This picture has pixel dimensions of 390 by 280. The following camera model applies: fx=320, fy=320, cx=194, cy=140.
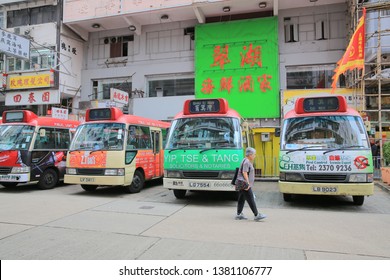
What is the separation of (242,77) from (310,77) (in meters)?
3.65

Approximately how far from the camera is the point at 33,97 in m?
19.6

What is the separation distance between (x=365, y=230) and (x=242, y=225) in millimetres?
2199

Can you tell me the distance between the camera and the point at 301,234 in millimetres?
5402

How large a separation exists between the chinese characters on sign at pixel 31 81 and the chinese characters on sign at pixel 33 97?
0.44 m

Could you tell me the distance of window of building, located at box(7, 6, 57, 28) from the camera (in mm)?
20078

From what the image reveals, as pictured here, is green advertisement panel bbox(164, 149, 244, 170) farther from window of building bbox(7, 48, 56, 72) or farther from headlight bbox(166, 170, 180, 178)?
window of building bbox(7, 48, 56, 72)

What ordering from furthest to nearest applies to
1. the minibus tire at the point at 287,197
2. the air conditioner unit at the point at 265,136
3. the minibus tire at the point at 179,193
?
the air conditioner unit at the point at 265,136 → the minibus tire at the point at 179,193 → the minibus tire at the point at 287,197

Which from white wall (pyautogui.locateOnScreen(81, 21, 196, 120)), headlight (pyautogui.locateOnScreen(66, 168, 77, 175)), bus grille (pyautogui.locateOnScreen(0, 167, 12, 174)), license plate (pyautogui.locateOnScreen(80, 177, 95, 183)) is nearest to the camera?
license plate (pyautogui.locateOnScreen(80, 177, 95, 183))

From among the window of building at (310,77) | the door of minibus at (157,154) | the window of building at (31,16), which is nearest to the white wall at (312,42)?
the window of building at (310,77)

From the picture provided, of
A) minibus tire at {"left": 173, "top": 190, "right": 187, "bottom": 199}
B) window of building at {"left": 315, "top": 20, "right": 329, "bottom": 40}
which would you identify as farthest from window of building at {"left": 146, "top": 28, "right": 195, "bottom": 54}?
minibus tire at {"left": 173, "top": 190, "right": 187, "bottom": 199}

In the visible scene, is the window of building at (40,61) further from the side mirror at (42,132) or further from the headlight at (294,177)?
the headlight at (294,177)

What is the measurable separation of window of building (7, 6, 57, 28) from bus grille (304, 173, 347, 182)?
18741 mm

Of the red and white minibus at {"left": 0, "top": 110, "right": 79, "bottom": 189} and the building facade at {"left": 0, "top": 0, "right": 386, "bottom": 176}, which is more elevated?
the building facade at {"left": 0, "top": 0, "right": 386, "bottom": 176}

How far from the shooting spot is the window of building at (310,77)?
17.0 meters
